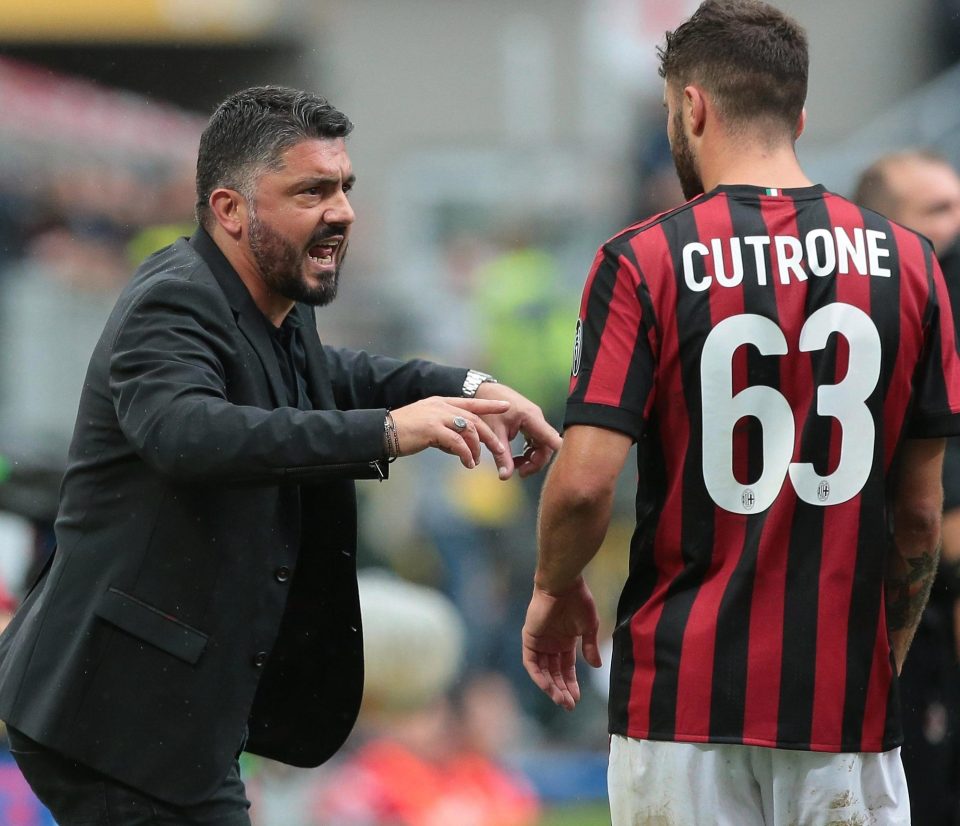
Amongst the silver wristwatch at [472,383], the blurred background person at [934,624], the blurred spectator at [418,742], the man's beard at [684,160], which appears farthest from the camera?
the blurred spectator at [418,742]

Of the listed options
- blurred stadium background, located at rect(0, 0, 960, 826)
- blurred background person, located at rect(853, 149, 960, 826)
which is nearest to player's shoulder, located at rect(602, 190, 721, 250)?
blurred background person, located at rect(853, 149, 960, 826)

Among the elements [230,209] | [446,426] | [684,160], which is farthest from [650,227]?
[230,209]

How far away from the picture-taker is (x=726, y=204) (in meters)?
2.62

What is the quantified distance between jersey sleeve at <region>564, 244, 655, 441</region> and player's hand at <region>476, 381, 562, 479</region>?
1.35 ft

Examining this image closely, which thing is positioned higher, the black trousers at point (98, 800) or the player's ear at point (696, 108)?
the player's ear at point (696, 108)

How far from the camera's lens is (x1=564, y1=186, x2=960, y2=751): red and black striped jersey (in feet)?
8.39

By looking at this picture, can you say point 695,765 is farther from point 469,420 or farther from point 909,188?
point 909,188

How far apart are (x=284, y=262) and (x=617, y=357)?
0.69 meters

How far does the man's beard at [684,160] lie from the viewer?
8.98ft

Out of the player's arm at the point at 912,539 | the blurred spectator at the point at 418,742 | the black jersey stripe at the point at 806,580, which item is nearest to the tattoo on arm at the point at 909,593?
the player's arm at the point at 912,539

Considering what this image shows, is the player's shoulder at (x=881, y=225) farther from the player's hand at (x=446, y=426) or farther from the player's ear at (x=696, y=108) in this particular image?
the player's hand at (x=446, y=426)

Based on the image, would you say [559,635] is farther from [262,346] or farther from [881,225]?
[881,225]

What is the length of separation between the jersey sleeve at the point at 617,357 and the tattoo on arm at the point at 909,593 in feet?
1.97

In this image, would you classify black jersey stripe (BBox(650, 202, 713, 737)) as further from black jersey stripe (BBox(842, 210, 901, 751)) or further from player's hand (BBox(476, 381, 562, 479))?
player's hand (BBox(476, 381, 562, 479))
